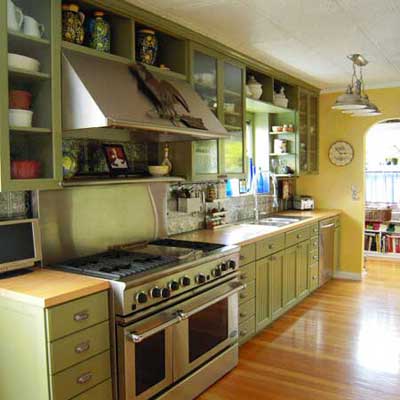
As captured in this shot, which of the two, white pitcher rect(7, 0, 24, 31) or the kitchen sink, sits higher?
white pitcher rect(7, 0, 24, 31)

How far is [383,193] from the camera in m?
7.73

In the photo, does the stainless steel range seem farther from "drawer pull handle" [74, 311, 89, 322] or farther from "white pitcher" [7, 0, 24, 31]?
"white pitcher" [7, 0, 24, 31]

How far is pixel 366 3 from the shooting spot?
2.74 metres

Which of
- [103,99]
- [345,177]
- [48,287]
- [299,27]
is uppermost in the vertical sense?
[299,27]

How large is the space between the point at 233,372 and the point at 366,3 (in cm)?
257

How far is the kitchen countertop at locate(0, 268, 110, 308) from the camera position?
192 centimetres

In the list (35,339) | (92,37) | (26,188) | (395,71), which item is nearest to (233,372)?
(35,339)

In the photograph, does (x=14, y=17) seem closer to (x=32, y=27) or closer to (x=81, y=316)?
(x=32, y=27)

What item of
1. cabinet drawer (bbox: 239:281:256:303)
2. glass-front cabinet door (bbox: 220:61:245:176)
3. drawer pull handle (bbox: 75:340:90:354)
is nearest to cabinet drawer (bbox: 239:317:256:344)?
cabinet drawer (bbox: 239:281:256:303)

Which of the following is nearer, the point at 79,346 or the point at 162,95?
the point at 79,346

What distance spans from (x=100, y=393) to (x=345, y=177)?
4483 millimetres

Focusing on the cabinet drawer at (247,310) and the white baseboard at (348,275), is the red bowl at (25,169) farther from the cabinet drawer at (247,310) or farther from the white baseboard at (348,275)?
the white baseboard at (348,275)

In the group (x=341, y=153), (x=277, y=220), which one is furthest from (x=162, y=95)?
(x=341, y=153)

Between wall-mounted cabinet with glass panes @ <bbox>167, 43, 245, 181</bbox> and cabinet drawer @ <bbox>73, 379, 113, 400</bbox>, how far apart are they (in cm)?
162
